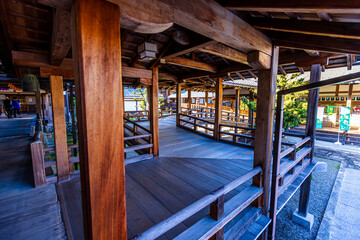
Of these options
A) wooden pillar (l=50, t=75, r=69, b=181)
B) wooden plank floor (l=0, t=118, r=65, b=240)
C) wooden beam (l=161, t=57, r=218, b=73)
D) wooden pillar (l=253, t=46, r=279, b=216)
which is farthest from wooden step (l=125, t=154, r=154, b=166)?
wooden pillar (l=253, t=46, r=279, b=216)

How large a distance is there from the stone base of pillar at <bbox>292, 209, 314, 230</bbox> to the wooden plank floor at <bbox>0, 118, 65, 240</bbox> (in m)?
7.05

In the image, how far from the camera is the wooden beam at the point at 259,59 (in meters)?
2.57

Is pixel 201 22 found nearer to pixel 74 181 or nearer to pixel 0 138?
pixel 74 181

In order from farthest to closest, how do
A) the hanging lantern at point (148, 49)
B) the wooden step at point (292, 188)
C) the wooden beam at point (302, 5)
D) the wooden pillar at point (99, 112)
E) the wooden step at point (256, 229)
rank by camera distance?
the wooden step at point (292, 188) < the hanging lantern at point (148, 49) < the wooden step at point (256, 229) < the wooden beam at point (302, 5) < the wooden pillar at point (99, 112)

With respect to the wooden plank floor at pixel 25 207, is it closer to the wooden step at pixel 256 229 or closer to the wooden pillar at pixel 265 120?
the wooden step at pixel 256 229

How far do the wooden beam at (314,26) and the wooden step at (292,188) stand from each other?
3.47 meters

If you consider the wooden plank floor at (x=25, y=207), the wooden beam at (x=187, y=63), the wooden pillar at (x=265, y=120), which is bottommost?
the wooden plank floor at (x=25, y=207)

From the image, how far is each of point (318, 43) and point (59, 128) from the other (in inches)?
208

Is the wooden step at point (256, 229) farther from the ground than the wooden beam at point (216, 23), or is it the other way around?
the wooden beam at point (216, 23)

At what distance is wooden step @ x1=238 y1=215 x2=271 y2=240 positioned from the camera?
2706mm

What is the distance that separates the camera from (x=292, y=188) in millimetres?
4316

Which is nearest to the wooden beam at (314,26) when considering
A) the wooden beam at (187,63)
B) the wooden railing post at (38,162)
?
the wooden beam at (187,63)

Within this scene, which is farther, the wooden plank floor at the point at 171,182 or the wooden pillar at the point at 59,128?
the wooden pillar at the point at 59,128

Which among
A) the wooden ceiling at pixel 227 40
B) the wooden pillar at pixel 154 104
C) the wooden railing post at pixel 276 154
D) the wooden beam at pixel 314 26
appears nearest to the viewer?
the wooden ceiling at pixel 227 40
